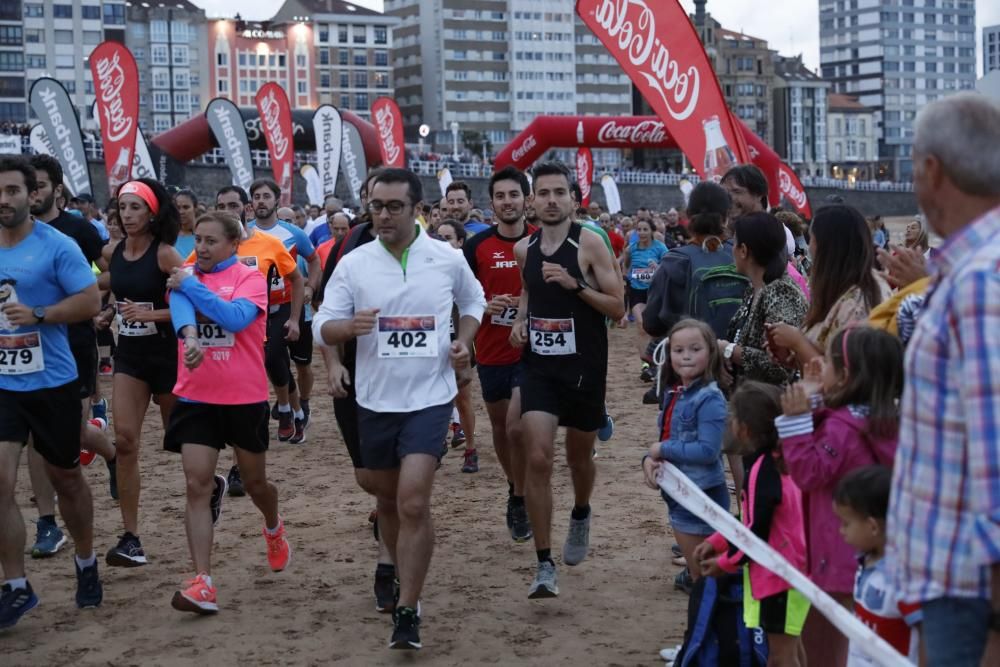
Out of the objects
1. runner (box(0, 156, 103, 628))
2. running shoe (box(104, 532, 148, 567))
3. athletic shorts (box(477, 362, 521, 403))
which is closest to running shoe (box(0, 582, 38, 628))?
runner (box(0, 156, 103, 628))

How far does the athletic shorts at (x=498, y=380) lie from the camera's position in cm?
793

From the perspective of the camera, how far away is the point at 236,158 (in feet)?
83.4

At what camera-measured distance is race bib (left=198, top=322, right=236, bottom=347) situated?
6.59m

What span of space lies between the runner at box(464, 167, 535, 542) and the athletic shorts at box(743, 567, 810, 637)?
10.7ft

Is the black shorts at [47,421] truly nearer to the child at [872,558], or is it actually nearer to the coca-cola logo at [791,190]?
the child at [872,558]

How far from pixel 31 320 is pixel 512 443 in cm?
255

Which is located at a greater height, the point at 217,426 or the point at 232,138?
the point at 232,138

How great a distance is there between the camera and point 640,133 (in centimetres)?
3419

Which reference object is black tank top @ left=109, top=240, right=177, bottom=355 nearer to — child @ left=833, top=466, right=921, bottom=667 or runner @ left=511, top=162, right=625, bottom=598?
runner @ left=511, top=162, right=625, bottom=598

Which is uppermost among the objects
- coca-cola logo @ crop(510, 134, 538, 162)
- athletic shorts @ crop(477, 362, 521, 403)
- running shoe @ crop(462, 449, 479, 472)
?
coca-cola logo @ crop(510, 134, 538, 162)

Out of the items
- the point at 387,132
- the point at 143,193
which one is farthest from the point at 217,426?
the point at 387,132

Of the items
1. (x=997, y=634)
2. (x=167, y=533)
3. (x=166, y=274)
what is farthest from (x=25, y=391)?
(x=997, y=634)

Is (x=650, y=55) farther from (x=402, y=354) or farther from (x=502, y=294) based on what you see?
(x=402, y=354)

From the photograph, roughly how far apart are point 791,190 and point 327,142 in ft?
30.4
